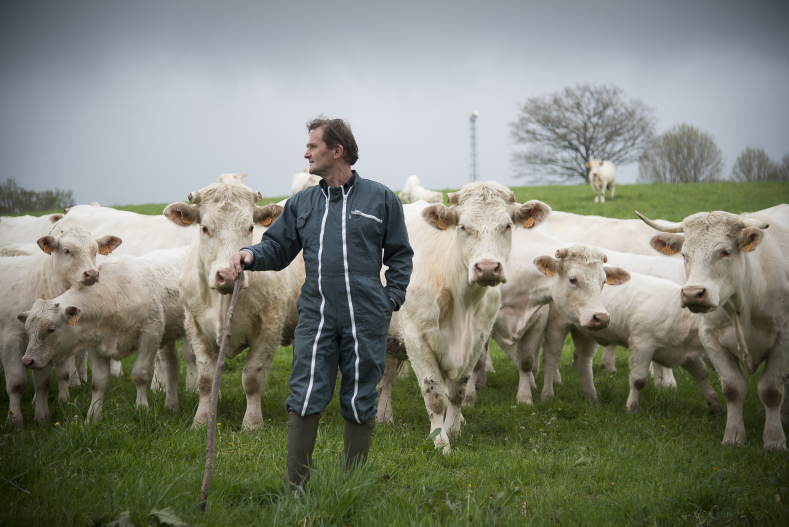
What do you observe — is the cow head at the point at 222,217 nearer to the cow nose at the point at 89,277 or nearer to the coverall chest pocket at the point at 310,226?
the coverall chest pocket at the point at 310,226

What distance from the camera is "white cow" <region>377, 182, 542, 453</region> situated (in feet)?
16.2

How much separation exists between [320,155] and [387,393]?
340cm

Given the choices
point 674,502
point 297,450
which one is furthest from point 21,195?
point 674,502

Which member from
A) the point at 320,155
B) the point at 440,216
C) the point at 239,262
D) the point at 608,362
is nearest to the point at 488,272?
the point at 440,216

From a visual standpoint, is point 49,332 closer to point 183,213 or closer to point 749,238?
point 183,213

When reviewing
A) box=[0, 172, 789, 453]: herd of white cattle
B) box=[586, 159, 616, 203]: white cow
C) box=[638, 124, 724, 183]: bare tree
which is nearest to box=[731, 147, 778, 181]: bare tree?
box=[638, 124, 724, 183]: bare tree

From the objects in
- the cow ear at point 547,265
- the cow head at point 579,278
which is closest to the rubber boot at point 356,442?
the cow head at point 579,278

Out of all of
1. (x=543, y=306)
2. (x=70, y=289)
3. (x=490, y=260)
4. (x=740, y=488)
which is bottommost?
(x=740, y=488)

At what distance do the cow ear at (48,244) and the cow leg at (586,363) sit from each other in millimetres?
6441

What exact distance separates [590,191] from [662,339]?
74.3 ft

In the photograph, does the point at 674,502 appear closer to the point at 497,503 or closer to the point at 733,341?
the point at 497,503

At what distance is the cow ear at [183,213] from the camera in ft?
17.5

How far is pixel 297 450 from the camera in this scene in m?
3.80

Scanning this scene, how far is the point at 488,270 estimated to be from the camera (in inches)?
176
